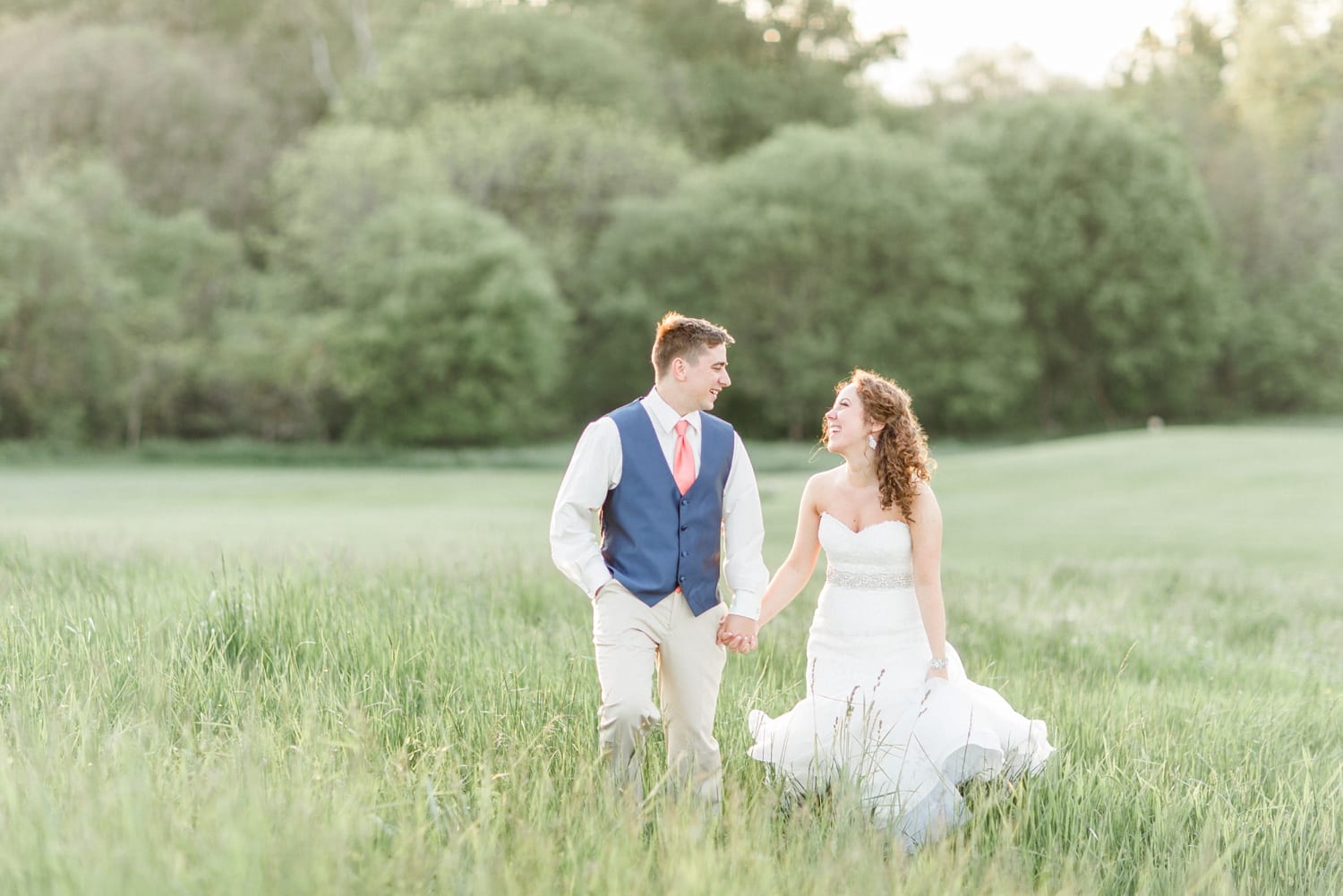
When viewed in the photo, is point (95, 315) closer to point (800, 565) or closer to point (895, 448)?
point (800, 565)

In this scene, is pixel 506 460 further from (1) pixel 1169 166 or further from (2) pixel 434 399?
(1) pixel 1169 166

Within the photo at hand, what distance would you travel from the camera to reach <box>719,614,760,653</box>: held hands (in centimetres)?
473

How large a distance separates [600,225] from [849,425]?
39588 mm

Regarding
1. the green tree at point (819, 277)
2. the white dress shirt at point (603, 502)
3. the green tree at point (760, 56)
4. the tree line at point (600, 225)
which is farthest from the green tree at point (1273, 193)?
the white dress shirt at point (603, 502)

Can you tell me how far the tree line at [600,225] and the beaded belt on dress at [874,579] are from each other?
3249cm

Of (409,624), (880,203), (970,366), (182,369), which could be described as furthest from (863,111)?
(409,624)

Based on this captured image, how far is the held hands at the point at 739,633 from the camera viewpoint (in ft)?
15.5

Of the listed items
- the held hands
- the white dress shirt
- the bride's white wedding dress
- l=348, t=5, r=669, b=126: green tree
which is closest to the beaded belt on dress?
the bride's white wedding dress

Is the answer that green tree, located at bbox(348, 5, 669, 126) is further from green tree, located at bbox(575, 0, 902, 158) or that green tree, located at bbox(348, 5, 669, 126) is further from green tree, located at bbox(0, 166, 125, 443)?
green tree, located at bbox(0, 166, 125, 443)

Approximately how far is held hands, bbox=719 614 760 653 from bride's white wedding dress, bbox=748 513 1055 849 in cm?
29

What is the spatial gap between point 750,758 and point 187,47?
5191 cm

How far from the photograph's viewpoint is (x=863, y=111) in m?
56.1

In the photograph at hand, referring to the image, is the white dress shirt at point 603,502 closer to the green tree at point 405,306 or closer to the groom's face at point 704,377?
the groom's face at point 704,377

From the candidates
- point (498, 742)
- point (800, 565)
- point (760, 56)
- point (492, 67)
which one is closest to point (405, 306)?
point (492, 67)
